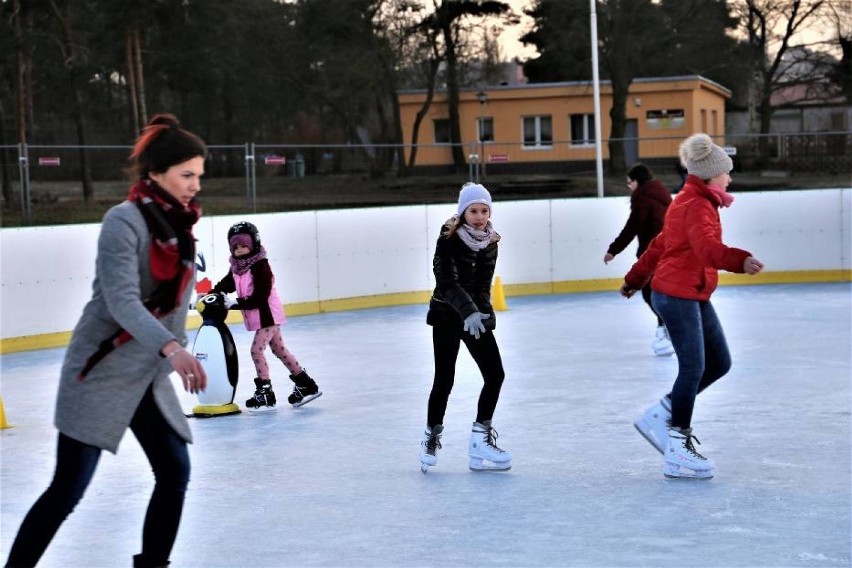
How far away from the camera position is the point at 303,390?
877cm

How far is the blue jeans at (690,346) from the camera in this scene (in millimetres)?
6160

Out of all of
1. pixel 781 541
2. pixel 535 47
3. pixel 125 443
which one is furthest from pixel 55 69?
pixel 781 541

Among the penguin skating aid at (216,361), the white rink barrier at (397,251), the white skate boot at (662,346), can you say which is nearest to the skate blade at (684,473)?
the penguin skating aid at (216,361)

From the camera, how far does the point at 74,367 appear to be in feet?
12.7

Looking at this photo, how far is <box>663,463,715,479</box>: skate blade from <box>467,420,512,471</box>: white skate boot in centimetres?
78

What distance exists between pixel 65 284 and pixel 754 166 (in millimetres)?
17056

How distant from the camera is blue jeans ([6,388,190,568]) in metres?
3.91

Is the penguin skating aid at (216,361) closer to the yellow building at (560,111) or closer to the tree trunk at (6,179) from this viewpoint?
the tree trunk at (6,179)

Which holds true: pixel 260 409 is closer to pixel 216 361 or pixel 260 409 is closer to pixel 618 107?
pixel 216 361

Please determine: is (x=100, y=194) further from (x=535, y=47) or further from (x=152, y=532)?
(x=535, y=47)

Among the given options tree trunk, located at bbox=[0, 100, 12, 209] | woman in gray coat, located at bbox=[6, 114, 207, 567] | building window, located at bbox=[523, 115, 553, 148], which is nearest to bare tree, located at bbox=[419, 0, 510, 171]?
building window, located at bbox=[523, 115, 553, 148]

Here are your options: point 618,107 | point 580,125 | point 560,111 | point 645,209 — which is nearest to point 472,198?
point 645,209

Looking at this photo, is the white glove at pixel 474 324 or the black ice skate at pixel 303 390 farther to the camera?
the black ice skate at pixel 303 390

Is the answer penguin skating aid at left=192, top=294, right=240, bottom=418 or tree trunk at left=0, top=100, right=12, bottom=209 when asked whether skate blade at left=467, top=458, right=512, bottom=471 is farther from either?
tree trunk at left=0, top=100, right=12, bottom=209
